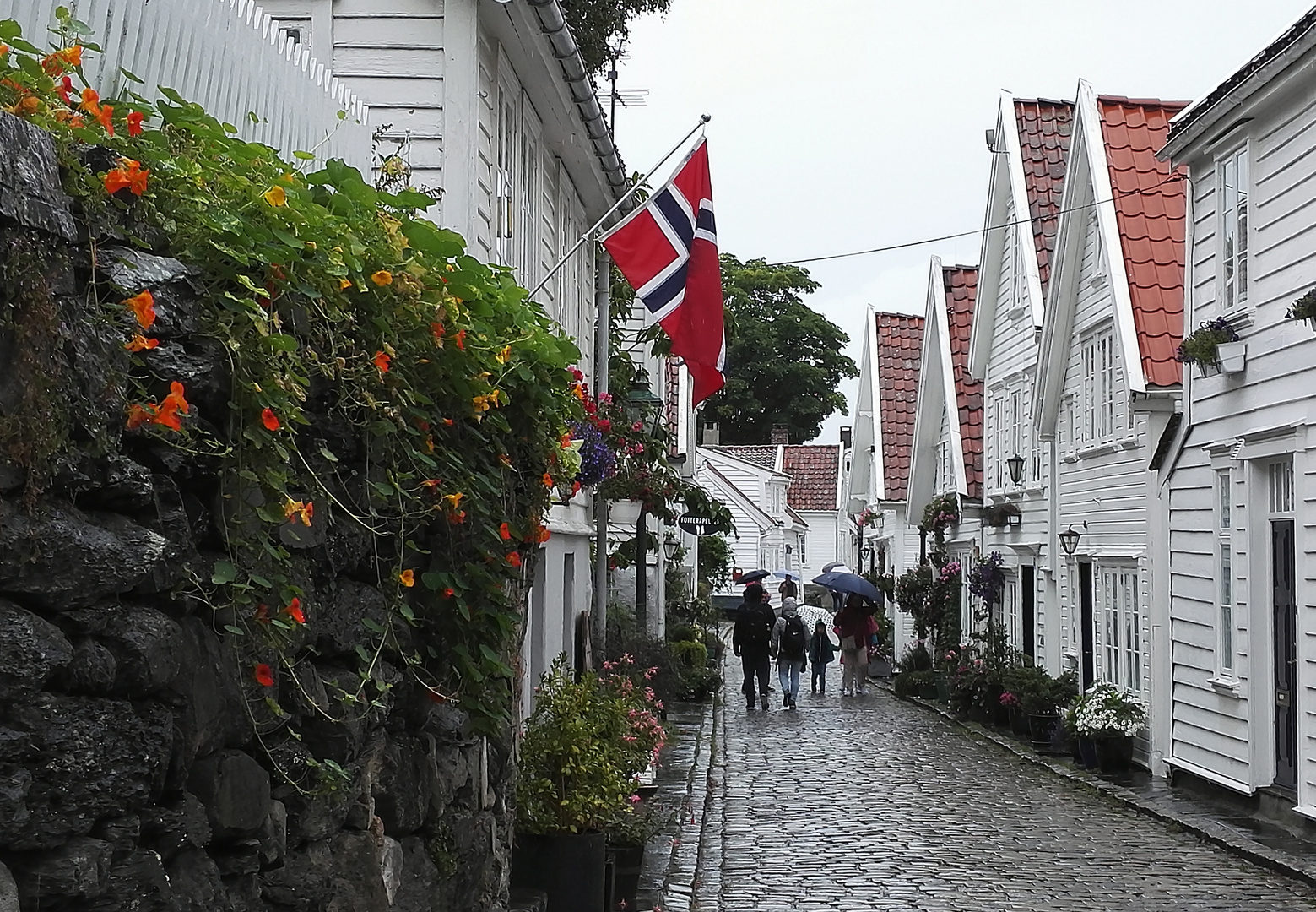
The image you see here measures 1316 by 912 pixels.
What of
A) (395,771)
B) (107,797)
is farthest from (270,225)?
(395,771)

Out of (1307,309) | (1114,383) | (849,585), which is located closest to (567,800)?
(1307,309)

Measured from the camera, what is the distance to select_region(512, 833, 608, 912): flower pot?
8180 millimetres

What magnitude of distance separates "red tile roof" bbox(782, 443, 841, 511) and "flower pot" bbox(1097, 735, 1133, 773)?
48.8m

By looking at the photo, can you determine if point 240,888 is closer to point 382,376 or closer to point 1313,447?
point 382,376

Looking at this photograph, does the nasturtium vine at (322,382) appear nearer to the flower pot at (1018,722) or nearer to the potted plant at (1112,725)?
the potted plant at (1112,725)

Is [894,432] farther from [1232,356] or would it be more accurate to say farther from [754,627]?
[1232,356]

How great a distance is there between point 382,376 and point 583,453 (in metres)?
6.00

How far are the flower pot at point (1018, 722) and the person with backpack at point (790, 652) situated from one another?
487 cm

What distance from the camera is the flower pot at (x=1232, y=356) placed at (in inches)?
533

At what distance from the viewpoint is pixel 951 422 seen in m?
27.8

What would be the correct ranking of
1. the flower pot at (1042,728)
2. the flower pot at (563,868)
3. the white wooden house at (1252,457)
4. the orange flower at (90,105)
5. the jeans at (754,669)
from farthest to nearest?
1. the jeans at (754,669)
2. the flower pot at (1042,728)
3. the white wooden house at (1252,457)
4. the flower pot at (563,868)
5. the orange flower at (90,105)

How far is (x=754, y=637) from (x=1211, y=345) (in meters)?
12.0

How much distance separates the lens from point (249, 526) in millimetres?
3576

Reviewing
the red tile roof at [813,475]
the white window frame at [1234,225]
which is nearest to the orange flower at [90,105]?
the white window frame at [1234,225]
